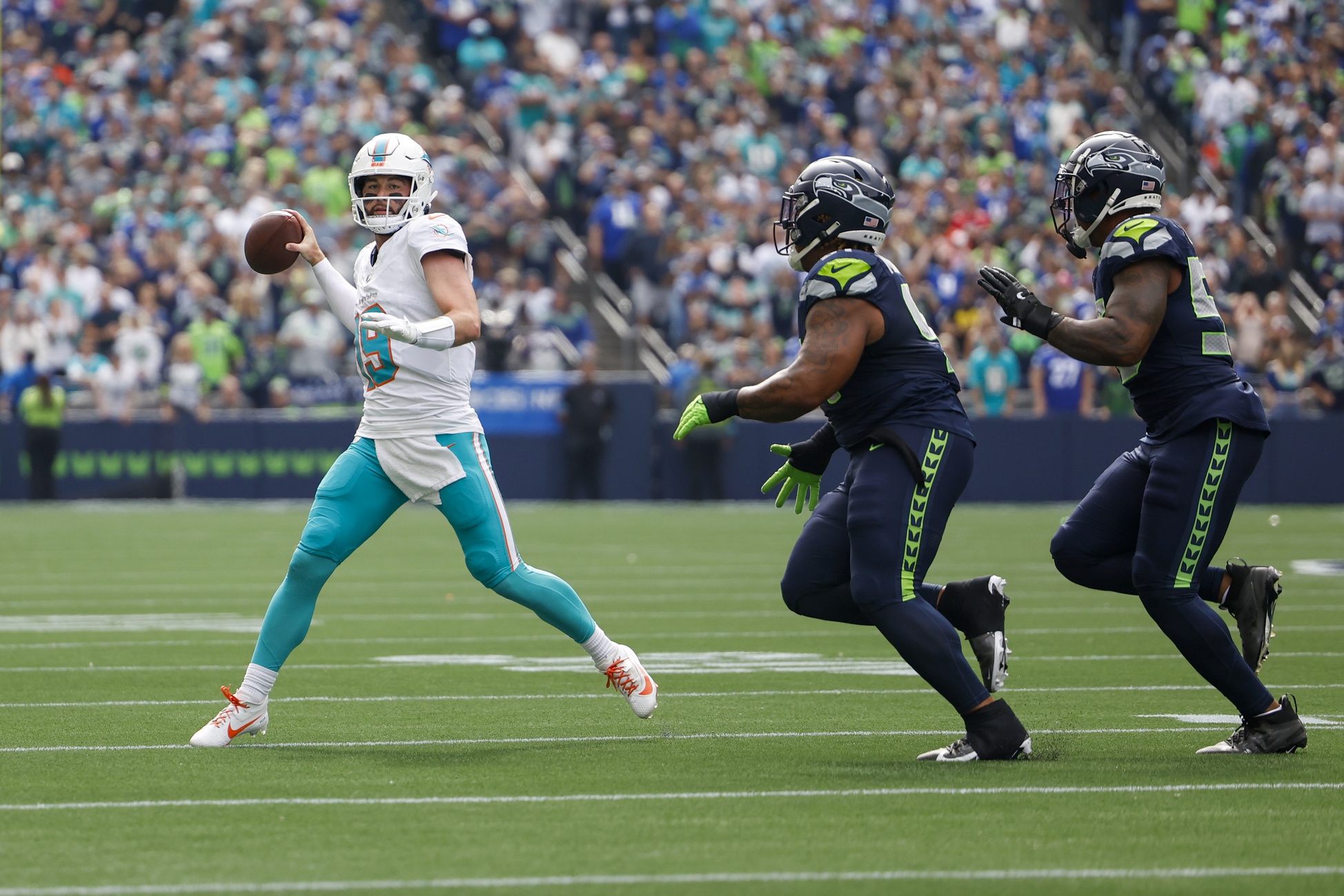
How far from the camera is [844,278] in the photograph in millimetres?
6148

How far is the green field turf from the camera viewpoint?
4609mm

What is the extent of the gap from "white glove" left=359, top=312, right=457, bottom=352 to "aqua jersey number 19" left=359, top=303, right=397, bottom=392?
11.2 inches

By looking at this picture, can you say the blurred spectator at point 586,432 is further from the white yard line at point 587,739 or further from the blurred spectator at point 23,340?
the white yard line at point 587,739

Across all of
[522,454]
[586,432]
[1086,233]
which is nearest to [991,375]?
[586,432]

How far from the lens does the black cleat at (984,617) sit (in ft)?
20.7

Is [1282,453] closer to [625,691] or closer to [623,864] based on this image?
[625,691]

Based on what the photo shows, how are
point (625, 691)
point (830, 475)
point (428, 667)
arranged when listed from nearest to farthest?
point (625, 691) < point (428, 667) < point (830, 475)

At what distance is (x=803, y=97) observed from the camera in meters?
27.3

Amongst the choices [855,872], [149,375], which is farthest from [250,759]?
[149,375]

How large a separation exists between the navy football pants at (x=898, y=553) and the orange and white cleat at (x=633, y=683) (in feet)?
2.57

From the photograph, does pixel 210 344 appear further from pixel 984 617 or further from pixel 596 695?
pixel 984 617

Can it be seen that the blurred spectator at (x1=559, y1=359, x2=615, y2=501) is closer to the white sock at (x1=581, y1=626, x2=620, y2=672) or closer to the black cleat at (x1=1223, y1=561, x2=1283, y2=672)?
the white sock at (x1=581, y1=626, x2=620, y2=672)

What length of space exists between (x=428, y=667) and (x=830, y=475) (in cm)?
1230

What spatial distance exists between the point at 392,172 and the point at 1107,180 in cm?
232
